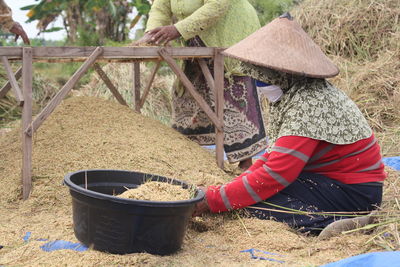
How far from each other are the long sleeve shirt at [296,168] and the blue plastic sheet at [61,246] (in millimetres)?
582

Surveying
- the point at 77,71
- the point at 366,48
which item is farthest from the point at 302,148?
the point at 366,48

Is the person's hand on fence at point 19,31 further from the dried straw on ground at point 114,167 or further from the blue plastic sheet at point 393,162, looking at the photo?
the blue plastic sheet at point 393,162

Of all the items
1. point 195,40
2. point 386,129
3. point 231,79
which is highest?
point 195,40

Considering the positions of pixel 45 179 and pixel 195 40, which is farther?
pixel 195 40

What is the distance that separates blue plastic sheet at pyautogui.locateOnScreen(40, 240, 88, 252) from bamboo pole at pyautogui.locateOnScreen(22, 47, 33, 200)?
819 millimetres

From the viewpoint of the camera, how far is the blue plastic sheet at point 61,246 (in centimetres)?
203

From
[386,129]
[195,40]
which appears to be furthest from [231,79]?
[386,129]

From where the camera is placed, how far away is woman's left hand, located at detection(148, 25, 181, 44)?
3.37 metres

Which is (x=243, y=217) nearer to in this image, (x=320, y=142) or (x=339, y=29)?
(x=320, y=142)

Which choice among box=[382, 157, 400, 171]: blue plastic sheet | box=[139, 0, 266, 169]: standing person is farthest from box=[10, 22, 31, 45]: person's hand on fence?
box=[382, 157, 400, 171]: blue plastic sheet

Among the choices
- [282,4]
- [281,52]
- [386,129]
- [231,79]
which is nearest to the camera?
[281,52]

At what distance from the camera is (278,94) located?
91.4 inches

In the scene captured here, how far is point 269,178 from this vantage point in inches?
86.6

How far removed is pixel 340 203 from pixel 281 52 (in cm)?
72
